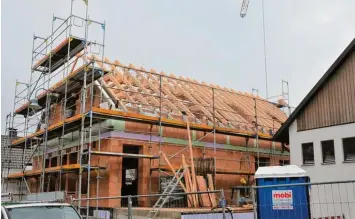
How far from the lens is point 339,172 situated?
14.8 metres

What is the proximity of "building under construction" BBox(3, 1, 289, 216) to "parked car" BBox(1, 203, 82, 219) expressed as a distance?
5.62 metres

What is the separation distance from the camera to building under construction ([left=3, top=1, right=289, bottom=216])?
50.6 ft

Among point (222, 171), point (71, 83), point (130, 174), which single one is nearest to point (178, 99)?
point (222, 171)

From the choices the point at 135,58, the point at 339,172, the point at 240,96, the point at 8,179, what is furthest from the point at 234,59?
the point at 8,179

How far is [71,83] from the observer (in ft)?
56.7

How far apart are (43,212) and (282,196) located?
5.31 metres

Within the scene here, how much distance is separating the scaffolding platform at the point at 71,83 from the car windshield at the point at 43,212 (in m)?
7.32

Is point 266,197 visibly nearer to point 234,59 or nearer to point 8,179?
point 8,179

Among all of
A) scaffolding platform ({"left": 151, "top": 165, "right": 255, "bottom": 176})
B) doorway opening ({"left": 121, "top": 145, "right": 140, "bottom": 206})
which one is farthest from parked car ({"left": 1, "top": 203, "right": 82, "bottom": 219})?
doorway opening ({"left": 121, "top": 145, "right": 140, "bottom": 206})

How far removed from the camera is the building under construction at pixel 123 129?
15414 mm

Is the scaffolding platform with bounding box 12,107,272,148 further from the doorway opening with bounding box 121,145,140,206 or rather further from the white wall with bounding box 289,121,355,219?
the white wall with bounding box 289,121,355,219

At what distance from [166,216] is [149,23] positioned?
9819 millimetres

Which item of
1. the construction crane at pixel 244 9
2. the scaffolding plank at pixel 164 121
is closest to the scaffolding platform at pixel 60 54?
the scaffolding plank at pixel 164 121

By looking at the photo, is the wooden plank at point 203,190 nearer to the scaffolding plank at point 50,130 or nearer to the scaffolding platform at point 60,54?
the scaffolding plank at point 50,130
